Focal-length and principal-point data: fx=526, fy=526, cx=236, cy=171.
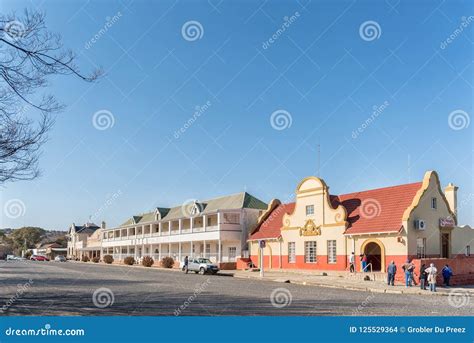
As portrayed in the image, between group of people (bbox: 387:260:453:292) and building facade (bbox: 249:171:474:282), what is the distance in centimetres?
342

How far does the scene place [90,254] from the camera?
4035 inches

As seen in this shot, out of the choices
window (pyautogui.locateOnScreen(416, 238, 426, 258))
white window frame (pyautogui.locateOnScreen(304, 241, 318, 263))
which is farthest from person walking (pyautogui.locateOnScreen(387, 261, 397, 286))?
white window frame (pyautogui.locateOnScreen(304, 241, 318, 263))

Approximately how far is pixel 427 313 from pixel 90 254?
9419 centimetres

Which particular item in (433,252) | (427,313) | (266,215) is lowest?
(427,313)

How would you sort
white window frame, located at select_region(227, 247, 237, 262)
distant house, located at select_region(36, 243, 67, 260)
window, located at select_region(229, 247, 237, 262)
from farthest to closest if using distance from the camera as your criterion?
1. distant house, located at select_region(36, 243, 67, 260)
2. window, located at select_region(229, 247, 237, 262)
3. white window frame, located at select_region(227, 247, 237, 262)

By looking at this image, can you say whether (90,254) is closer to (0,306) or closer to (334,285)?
(334,285)

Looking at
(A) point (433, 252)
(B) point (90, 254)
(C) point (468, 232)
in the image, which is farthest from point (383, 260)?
(B) point (90, 254)

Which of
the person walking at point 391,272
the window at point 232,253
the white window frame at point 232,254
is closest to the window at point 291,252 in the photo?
the white window frame at point 232,254

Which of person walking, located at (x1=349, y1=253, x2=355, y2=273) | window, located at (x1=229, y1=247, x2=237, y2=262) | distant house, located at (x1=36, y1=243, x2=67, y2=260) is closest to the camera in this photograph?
person walking, located at (x1=349, y1=253, x2=355, y2=273)

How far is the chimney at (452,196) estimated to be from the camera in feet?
121

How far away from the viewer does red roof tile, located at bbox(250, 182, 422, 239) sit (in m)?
33.7

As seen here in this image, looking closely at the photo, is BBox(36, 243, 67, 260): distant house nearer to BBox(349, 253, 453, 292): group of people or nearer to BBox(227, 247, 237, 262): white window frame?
BBox(227, 247, 237, 262): white window frame

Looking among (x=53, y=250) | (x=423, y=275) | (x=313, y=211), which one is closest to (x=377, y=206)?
(x=313, y=211)

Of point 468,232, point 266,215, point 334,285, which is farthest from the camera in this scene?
Answer: point 266,215
